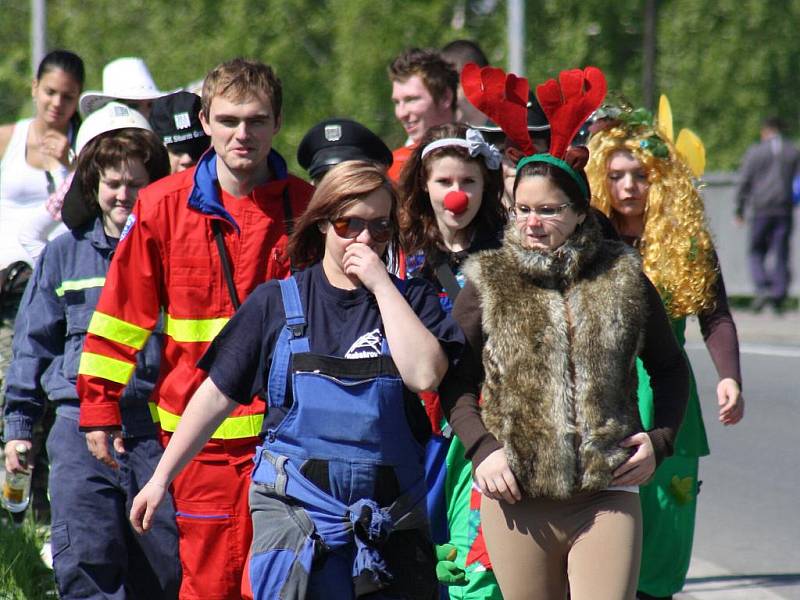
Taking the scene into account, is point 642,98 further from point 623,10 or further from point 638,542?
point 638,542

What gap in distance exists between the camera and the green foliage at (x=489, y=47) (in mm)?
20906

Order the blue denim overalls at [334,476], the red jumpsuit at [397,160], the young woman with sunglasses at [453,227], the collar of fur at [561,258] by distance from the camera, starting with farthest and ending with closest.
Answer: the red jumpsuit at [397,160]
the young woman with sunglasses at [453,227]
the collar of fur at [561,258]
the blue denim overalls at [334,476]

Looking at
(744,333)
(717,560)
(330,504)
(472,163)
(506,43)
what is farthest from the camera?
(506,43)

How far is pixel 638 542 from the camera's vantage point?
3.90 metres

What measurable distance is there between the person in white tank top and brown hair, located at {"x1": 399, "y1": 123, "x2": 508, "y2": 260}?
92.2 inches

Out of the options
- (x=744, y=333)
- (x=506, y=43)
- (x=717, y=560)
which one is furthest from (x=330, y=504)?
(x=506, y=43)

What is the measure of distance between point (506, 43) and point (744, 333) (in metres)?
7.43

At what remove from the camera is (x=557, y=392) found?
3.82 meters

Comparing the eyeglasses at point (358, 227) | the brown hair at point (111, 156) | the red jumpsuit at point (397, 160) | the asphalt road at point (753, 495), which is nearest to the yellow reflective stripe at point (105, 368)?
the brown hair at point (111, 156)

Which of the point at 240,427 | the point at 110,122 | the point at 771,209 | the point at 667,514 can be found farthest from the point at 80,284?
the point at 771,209

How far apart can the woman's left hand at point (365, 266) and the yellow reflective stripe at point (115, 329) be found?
1132 millimetres

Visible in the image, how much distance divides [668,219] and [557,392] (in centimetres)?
156

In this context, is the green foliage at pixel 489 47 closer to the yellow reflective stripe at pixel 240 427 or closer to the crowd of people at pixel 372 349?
the crowd of people at pixel 372 349

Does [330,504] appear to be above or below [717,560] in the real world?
above
